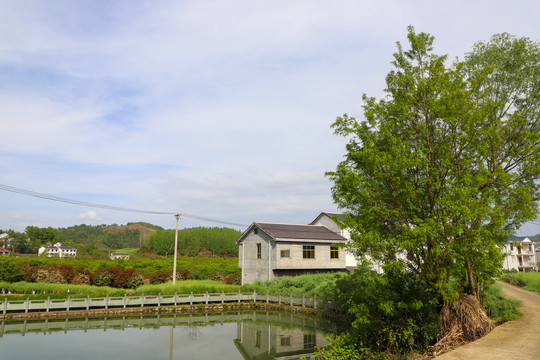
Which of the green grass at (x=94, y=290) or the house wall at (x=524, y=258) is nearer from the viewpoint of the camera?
the green grass at (x=94, y=290)

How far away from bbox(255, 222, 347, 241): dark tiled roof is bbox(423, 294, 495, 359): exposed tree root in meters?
22.0

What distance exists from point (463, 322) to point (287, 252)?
74.6 ft

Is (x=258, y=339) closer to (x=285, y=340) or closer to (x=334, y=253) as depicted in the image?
(x=285, y=340)

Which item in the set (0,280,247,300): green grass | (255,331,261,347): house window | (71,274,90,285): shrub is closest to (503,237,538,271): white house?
(0,280,247,300): green grass

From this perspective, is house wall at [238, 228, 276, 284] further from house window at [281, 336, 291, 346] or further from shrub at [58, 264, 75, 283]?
shrub at [58, 264, 75, 283]

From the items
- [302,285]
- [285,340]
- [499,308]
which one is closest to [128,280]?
[302,285]

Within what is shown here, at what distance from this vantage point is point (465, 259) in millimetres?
13508

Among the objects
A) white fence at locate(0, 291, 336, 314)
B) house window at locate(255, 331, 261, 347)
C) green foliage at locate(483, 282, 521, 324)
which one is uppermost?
green foliage at locate(483, 282, 521, 324)

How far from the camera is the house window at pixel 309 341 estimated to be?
19069 millimetres

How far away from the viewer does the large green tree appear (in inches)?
529

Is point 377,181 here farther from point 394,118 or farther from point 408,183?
point 394,118

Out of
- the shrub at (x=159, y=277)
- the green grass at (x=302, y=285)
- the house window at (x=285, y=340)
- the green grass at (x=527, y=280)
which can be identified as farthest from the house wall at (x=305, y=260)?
the green grass at (x=527, y=280)

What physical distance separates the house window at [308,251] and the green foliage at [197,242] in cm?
9672

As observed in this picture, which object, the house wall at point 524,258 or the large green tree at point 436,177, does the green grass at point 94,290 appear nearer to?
the large green tree at point 436,177
